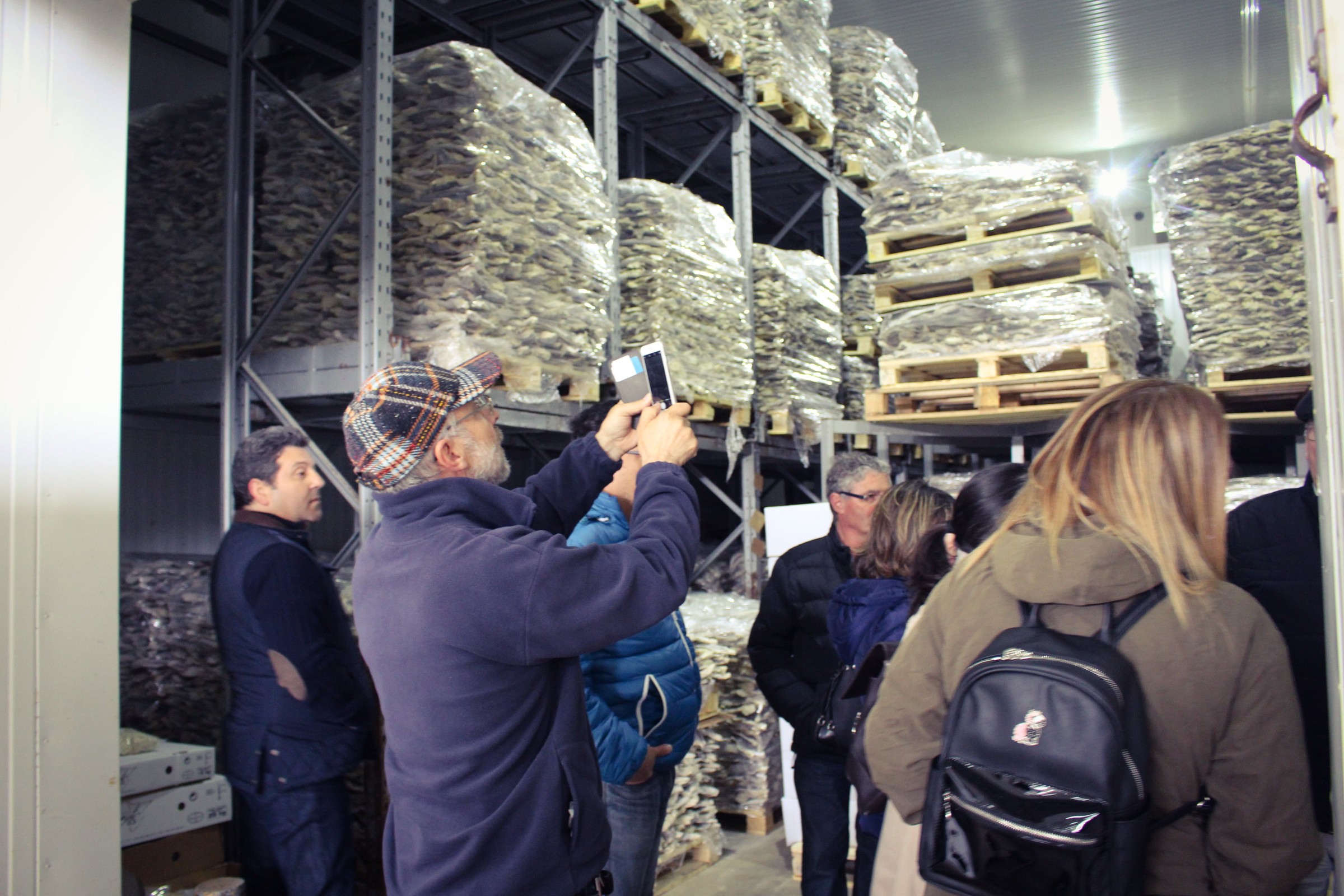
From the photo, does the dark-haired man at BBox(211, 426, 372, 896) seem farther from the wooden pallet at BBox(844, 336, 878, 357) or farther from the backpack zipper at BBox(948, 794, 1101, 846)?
the wooden pallet at BBox(844, 336, 878, 357)

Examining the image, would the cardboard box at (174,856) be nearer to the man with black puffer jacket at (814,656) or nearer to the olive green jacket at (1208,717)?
the man with black puffer jacket at (814,656)

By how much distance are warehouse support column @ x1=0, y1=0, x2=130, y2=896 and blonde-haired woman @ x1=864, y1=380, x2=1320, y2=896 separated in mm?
1789

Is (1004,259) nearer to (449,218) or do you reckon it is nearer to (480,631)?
(449,218)

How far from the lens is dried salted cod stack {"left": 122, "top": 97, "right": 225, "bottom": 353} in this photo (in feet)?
15.2

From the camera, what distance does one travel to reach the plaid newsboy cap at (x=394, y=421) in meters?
1.97

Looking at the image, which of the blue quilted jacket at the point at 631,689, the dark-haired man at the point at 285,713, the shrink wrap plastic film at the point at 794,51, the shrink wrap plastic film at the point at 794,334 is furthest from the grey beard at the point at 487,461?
the shrink wrap plastic film at the point at 794,51

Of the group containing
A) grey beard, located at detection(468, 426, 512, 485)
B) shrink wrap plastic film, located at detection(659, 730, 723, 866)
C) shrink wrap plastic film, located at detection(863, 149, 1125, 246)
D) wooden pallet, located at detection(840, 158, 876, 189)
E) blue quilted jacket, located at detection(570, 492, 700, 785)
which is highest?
wooden pallet, located at detection(840, 158, 876, 189)

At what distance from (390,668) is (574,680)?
38 cm

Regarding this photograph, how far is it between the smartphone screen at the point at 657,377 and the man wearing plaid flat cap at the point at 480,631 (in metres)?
0.38

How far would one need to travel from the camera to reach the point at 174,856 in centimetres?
323

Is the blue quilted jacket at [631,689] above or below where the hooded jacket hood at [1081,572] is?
below

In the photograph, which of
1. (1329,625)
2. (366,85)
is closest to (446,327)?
(366,85)

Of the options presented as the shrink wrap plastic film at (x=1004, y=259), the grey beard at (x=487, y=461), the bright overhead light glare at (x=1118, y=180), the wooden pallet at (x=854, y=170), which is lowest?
the grey beard at (x=487, y=461)

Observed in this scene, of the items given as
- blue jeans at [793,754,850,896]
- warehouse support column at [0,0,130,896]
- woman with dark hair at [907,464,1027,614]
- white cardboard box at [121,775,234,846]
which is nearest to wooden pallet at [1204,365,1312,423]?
blue jeans at [793,754,850,896]
